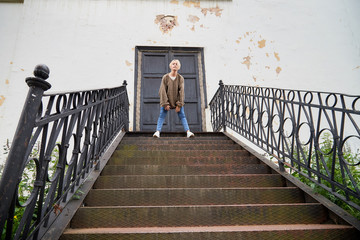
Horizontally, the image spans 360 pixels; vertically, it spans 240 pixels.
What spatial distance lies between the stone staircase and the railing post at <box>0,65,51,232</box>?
0.65m

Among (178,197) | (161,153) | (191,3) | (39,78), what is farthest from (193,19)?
(39,78)

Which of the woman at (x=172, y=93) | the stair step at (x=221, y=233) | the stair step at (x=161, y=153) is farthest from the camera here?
the woman at (x=172, y=93)

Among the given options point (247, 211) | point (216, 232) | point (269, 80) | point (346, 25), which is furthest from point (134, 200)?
point (346, 25)

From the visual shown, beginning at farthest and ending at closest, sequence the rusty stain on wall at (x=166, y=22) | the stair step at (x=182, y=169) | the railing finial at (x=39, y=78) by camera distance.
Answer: the rusty stain on wall at (x=166, y=22)
the stair step at (x=182, y=169)
the railing finial at (x=39, y=78)

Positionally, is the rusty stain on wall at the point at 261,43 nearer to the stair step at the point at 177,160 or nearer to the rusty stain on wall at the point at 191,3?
the rusty stain on wall at the point at 191,3

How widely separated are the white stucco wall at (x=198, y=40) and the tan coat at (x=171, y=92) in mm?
2006

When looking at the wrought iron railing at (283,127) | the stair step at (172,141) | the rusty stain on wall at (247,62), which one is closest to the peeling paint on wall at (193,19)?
the rusty stain on wall at (247,62)

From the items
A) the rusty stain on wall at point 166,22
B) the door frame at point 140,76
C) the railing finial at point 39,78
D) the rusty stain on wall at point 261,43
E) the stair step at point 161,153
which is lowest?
the stair step at point 161,153

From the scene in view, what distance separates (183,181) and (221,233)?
3.00 feet

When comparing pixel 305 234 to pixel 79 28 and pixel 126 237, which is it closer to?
pixel 126 237

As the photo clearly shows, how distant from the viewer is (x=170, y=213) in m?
1.94

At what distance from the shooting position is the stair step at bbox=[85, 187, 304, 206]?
2.19 m

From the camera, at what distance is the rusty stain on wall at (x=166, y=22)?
684cm

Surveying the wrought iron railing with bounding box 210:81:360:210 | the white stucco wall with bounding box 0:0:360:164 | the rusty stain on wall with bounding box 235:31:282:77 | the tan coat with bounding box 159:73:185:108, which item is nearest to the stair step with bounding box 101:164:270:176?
the wrought iron railing with bounding box 210:81:360:210
